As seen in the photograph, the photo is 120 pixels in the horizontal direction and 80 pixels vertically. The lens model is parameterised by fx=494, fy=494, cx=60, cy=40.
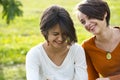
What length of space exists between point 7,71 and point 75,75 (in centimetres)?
293

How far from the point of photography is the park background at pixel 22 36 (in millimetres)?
6891

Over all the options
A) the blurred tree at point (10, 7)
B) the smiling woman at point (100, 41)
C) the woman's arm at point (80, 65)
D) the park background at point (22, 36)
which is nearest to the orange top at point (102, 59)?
the smiling woman at point (100, 41)

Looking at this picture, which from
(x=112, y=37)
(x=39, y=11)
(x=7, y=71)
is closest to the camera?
(x=112, y=37)

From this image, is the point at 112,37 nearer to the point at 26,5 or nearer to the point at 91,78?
the point at 91,78

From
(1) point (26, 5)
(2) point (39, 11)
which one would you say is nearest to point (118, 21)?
(2) point (39, 11)

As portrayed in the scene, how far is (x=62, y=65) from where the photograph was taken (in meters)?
3.98

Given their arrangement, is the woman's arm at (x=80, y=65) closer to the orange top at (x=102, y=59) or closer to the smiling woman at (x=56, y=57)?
the smiling woman at (x=56, y=57)

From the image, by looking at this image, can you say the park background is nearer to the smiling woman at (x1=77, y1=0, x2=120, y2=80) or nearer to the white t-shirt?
the smiling woman at (x1=77, y1=0, x2=120, y2=80)

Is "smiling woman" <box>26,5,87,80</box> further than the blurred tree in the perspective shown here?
No

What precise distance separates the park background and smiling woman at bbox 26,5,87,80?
0.97 m

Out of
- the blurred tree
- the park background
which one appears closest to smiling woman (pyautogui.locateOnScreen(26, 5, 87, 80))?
the park background

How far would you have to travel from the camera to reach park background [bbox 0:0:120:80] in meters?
6.89

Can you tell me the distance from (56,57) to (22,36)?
5105mm

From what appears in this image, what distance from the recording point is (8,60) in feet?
23.7
